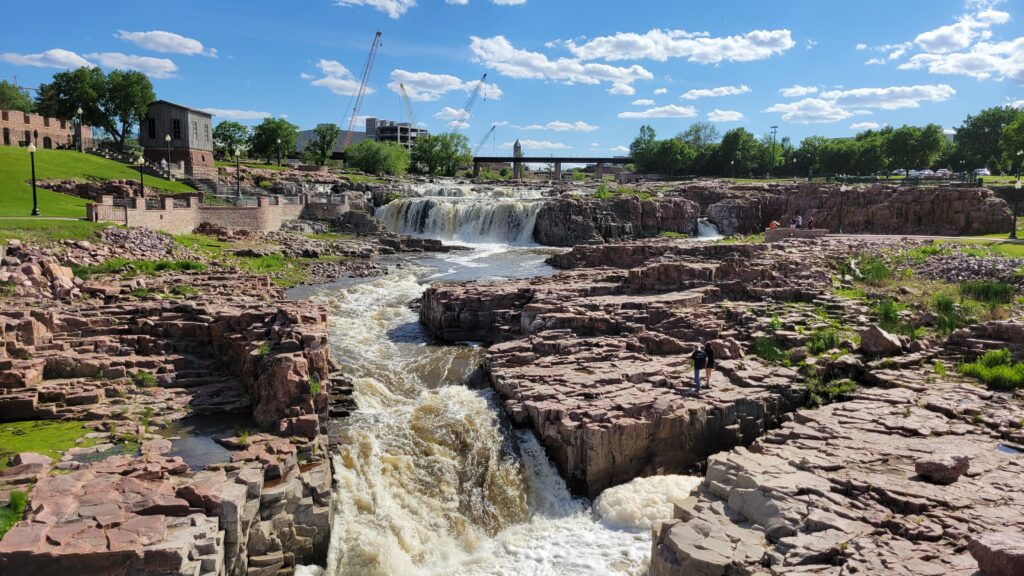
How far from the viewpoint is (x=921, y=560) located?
1015 cm

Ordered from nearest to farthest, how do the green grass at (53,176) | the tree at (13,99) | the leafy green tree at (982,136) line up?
the green grass at (53,176), the tree at (13,99), the leafy green tree at (982,136)

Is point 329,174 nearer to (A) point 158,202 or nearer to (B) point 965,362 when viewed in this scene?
(A) point 158,202

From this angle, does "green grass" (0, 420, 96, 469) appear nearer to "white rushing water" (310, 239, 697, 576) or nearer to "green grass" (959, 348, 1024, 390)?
"white rushing water" (310, 239, 697, 576)

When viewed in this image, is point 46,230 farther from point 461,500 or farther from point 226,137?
point 226,137

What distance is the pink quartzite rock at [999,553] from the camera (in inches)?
344

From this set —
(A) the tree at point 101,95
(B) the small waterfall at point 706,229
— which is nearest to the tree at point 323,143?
(A) the tree at point 101,95

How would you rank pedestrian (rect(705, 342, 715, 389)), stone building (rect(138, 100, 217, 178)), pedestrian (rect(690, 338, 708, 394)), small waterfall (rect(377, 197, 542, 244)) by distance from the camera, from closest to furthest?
pedestrian (rect(690, 338, 708, 394)) < pedestrian (rect(705, 342, 715, 389)) < small waterfall (rect(377, 197, 542, 244)) < stone building (rect(138, 100, 217, 178))

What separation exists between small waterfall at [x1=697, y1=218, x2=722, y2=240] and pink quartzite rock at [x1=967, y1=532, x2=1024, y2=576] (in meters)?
49.7

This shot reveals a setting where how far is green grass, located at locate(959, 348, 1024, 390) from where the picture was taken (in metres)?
17.1

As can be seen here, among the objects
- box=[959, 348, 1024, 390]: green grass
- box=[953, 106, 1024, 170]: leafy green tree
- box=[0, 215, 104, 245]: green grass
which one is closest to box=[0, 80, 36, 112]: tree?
box=[0, 215, 104, 245]: green grass

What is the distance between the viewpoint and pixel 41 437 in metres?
14.0

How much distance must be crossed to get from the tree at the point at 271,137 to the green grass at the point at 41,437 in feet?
250

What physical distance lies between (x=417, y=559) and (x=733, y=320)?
13.9 m

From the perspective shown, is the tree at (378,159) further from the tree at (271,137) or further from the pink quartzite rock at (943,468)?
the pink quartzite rock at (943,468)
